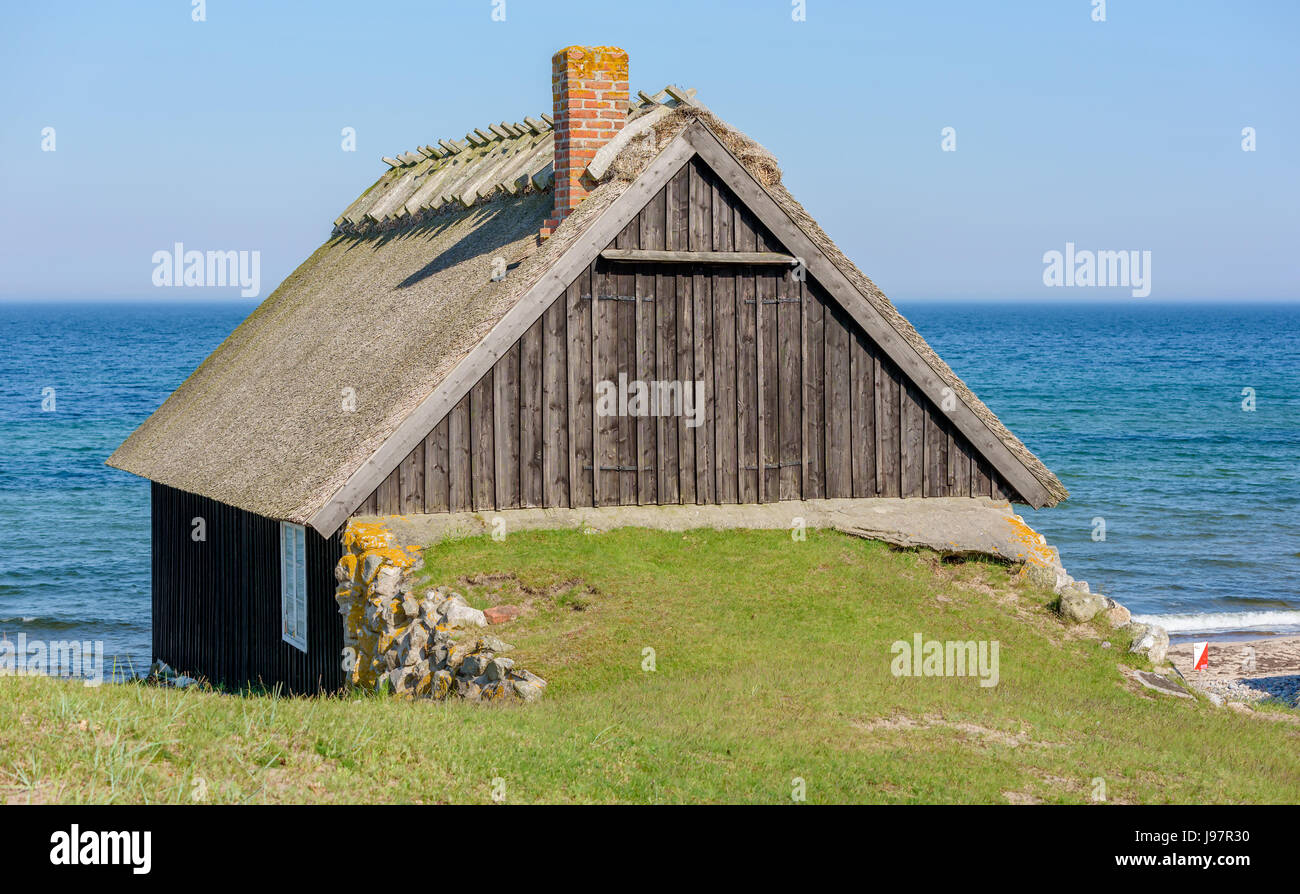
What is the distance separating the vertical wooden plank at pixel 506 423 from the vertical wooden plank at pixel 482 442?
0.05m

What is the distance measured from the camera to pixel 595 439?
1498 cm

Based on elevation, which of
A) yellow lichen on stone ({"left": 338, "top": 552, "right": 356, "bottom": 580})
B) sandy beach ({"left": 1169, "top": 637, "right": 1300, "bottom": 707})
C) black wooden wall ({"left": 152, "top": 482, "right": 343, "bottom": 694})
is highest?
yellow lichen on stone ({"left": 338, "top": 552, "right": 356, "bottom": 580})

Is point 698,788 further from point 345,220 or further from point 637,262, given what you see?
point 345,220

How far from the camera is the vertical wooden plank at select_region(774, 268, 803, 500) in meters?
15.7

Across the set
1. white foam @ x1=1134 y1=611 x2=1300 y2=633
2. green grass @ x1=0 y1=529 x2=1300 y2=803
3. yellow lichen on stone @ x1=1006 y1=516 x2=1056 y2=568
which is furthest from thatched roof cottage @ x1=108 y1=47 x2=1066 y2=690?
white foam @ x1=1134 y1=611 x2=1300 y2=633

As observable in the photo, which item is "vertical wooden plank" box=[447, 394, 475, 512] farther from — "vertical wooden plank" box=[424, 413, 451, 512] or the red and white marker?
the red and white marker

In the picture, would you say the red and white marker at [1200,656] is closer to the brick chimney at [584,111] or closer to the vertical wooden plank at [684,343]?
the vertical wooden plank at [684,343]

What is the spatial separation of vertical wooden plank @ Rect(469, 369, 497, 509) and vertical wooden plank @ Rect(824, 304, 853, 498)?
426 centimetres

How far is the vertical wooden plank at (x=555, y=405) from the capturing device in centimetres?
1467

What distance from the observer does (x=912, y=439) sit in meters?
16.1

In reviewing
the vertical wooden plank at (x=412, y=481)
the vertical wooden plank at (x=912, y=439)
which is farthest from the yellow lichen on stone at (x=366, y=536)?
the vertical wooden plank at (x=912, y=439)

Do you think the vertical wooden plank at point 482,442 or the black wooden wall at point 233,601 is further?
the black wooden wall at point 233,601

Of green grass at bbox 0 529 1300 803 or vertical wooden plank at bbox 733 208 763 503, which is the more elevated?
vertical wooden plank at bbox 733 208 763 503
